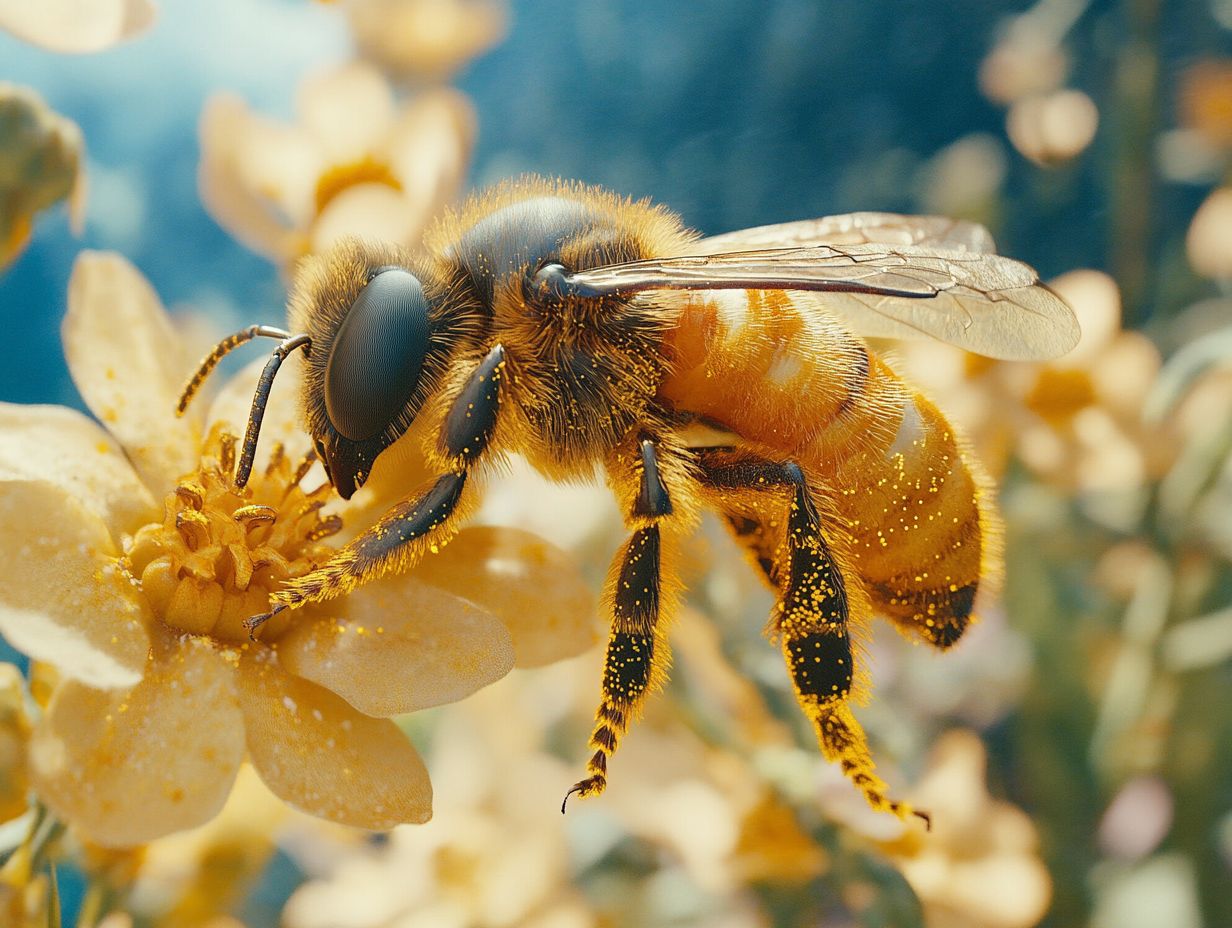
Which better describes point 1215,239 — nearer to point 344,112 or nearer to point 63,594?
point 344,112

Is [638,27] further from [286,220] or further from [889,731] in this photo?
[889,731]

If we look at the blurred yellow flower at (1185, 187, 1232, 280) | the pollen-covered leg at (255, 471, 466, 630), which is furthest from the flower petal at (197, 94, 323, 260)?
the blurred yellow flower at (1185, 187, 1232, 280)

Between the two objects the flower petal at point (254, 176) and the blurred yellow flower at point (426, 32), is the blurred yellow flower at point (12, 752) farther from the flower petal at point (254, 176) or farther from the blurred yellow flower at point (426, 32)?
the blurred yellow flower at point (426, 32)

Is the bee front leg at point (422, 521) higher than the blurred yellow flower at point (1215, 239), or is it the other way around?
the blurred yellow flower at point (1215, 239)

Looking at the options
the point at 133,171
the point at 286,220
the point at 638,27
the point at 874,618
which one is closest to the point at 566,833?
the point at 874,618

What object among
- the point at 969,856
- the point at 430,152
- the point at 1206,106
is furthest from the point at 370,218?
the point at 1206,106

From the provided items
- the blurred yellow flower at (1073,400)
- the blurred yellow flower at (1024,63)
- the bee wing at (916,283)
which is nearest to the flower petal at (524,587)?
the bee wing at (916,283)

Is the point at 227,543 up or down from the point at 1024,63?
down
